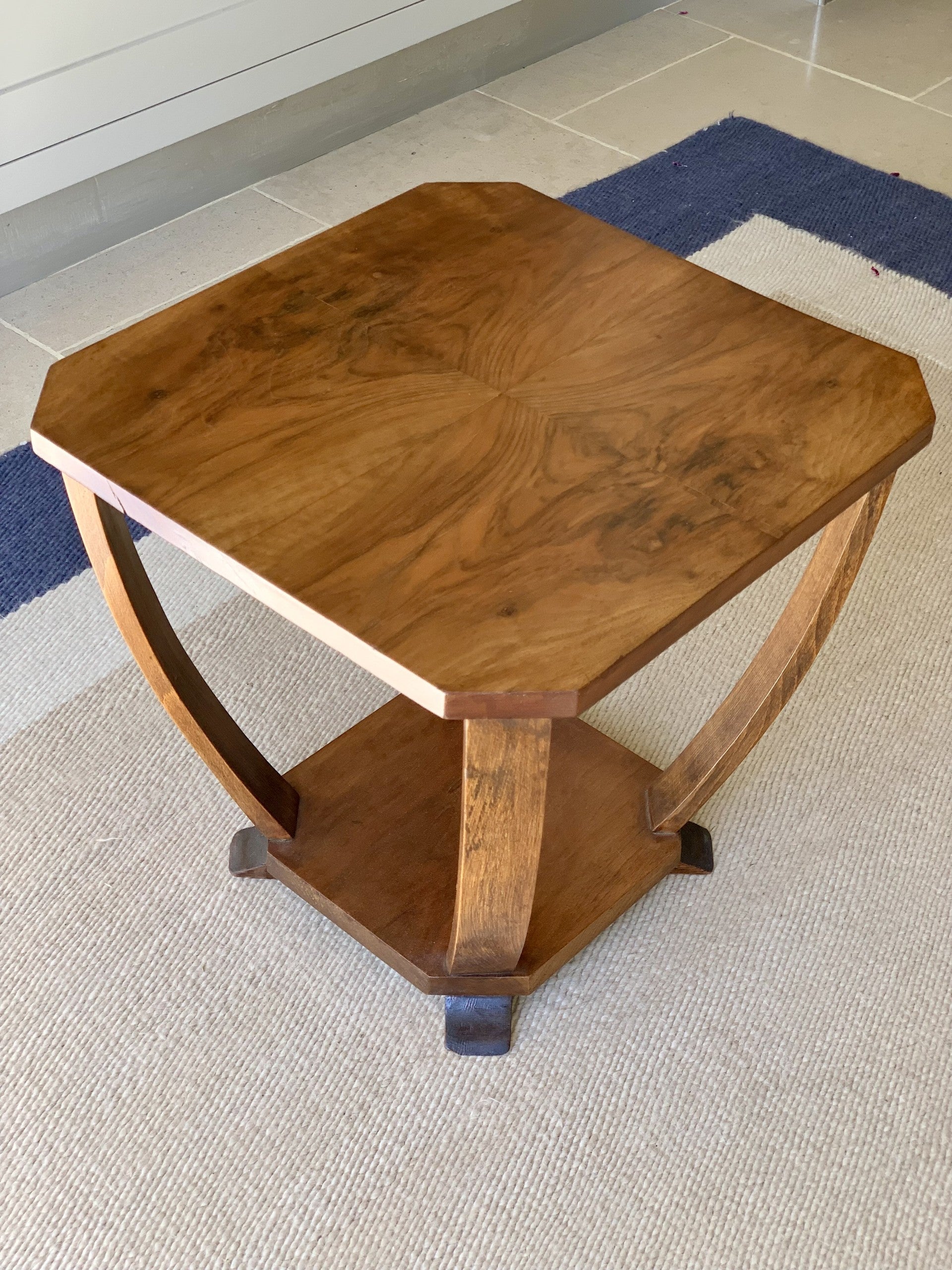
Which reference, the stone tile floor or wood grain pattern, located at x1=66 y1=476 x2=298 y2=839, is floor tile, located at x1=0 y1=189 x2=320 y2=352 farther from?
wood grain pattern, located at x1=66 y1=476 x2=298 y2=839

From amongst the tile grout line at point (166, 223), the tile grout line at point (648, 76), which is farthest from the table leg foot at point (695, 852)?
the tile grout line at point (648, 76)

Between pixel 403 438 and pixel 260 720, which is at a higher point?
pixel 403 438

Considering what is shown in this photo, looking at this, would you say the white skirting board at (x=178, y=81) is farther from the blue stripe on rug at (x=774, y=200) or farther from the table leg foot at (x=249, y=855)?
the table leg foot at (x=249, y=855)

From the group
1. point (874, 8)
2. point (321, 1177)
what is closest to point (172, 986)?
point (321, 1177)

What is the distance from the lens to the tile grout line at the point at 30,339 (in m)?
1.94

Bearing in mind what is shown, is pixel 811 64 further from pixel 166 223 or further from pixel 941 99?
pixel 166 223

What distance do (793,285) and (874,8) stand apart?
136 centimetres

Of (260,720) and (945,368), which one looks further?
(945,368)

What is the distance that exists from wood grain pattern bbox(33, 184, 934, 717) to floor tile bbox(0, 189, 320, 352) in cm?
95

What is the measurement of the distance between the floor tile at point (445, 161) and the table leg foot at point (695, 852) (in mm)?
1388

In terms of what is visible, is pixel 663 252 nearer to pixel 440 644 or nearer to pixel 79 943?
pixel 440 644

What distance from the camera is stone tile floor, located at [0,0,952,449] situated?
2.06 m

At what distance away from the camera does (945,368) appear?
1.97 m

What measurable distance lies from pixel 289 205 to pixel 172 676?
1.43 meters
